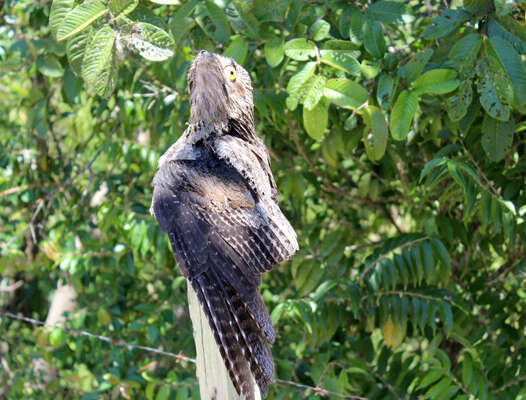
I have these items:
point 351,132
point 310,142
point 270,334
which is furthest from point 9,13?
point 270,334

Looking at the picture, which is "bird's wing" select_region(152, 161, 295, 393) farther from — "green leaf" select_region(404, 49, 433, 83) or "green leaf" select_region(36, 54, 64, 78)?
"green leaf" select_region(36, 54, 64, 78)

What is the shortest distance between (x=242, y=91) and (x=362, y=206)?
1672 mm

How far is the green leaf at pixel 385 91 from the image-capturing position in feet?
6.43

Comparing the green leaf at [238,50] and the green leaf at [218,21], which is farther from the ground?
the green leaf at [218,21]

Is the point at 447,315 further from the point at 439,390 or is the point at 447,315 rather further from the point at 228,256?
the point at 228,256

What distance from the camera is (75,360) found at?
3.83 metres

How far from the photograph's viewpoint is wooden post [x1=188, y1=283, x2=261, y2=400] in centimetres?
145

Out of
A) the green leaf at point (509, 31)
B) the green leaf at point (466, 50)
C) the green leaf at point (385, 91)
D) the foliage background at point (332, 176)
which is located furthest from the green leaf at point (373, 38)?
the green leaf at point (509, 31)

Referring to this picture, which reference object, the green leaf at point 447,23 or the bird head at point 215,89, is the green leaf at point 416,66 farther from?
the bird head at point 215,89

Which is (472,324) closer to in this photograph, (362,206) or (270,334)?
(362,206)

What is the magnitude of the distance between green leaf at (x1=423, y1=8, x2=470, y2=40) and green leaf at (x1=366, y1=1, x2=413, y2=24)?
0.57 feet

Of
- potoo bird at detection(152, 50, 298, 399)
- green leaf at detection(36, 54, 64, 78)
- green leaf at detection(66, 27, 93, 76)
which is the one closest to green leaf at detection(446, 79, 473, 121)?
potoo bird at detection(152, 50, 298, 399)

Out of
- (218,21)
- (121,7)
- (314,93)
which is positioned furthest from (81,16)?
(314,93)

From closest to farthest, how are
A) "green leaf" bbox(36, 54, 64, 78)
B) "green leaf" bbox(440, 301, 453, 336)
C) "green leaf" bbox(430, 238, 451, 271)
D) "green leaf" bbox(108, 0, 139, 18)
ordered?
"green leaf" bbox(108, 0, 139, 18) < "green leaf" bbox(440, 301, 453, 336) < "green leaf" bbox(430, 238, 451, 271) < "green leaf" bbox(36, 54, 64, 78)
